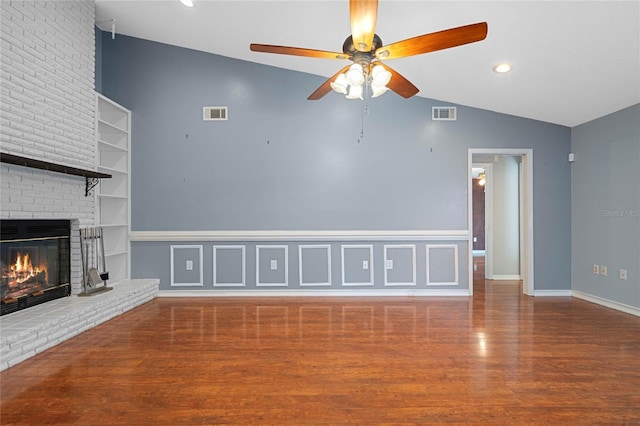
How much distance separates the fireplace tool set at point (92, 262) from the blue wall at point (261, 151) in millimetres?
643

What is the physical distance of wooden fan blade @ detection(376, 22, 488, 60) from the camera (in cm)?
196

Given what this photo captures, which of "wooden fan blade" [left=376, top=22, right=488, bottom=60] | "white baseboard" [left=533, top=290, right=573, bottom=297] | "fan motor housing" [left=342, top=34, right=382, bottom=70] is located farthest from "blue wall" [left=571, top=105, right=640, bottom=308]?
"fan motor housing" [left=342, top=34, right=382, bottom=70]

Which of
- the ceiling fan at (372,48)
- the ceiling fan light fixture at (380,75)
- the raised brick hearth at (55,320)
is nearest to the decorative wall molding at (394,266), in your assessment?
the ceiling fan at (372,48)

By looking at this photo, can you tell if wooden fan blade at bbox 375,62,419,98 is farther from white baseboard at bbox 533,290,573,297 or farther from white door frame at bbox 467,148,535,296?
white baseboard at bbox 533,290,573,297

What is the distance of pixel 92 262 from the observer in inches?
154

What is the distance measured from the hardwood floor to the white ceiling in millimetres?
2569

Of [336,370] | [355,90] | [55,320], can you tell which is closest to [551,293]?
[336,370]

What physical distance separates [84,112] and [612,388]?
17.9 feet

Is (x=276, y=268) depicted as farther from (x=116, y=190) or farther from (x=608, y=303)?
(x=608, y=303)

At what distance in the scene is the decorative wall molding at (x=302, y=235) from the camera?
15.1ft

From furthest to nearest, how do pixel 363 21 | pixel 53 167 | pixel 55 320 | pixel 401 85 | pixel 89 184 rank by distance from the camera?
pixel 89 184
pixel 53 167
pixel 55 320
pixel 401 85
pixel 363 21

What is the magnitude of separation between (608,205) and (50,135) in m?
6.48

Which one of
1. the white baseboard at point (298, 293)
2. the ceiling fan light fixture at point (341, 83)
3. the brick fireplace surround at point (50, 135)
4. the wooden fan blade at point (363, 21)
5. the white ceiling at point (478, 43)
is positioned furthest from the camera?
the white baseboard at point (298, 293)

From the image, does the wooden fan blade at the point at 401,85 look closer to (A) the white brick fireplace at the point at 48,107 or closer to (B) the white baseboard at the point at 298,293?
(B) the white baseboard at the point at 298,293
